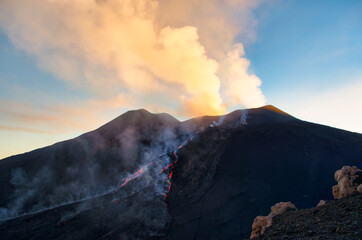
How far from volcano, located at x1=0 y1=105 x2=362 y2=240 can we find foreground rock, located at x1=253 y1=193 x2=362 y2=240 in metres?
7.16

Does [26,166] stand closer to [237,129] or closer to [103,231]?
[103,231]

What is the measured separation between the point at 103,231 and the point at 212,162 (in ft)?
36.8

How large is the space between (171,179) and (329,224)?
Result: 48.7 ft

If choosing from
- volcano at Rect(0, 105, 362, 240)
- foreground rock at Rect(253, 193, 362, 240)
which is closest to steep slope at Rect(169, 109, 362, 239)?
volcano at Rect(0, 105, 362, 240)

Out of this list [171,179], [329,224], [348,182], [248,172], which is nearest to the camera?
[329,224]

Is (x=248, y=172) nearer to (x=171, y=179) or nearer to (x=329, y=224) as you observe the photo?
(x=171, y=179)

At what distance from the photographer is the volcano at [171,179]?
1502cm

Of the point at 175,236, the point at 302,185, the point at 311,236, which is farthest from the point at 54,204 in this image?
the point at 302,185

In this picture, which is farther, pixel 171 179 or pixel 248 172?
pixel 171 179

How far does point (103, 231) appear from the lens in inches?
571

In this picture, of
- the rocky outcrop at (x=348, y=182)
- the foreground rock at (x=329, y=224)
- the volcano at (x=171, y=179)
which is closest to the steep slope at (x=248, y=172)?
the volcano at (x=171, y=179)

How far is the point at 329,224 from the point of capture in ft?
20.8

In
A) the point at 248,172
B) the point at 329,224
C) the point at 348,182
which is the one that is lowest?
the point at 329,224

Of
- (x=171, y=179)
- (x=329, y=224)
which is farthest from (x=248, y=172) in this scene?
(x=329, y=224)
